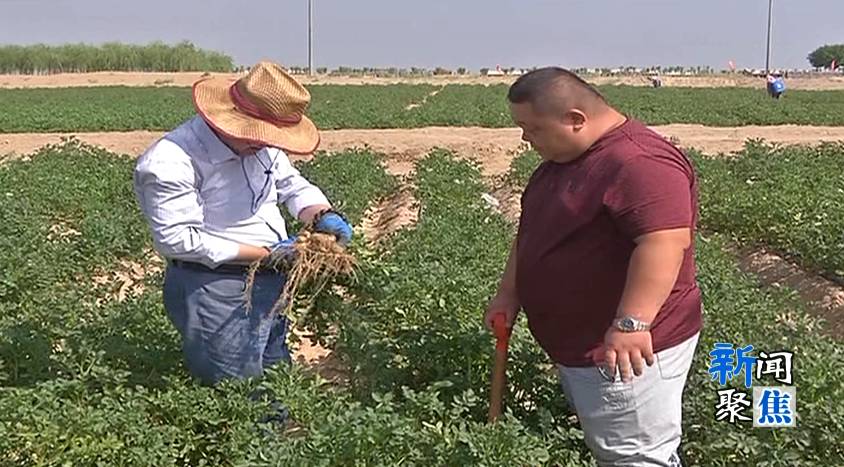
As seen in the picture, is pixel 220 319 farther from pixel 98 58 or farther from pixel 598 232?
pixel 98 58

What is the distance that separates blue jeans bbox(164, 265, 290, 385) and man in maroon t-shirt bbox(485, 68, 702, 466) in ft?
3.96

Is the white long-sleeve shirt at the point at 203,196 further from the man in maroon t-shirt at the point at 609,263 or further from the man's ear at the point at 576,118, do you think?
the man's ear at the point at 576,118

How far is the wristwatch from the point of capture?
8.51 ft

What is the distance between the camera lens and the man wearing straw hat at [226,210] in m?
3.39

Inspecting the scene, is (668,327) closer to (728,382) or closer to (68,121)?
(728,382)

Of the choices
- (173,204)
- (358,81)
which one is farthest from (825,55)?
(173,204)

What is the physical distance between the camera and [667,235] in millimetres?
2549

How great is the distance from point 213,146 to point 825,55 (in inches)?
4934

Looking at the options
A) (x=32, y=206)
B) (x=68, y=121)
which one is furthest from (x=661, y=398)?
(x=68, y=121)

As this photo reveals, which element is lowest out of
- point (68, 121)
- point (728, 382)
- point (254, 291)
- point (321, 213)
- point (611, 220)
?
point (68, 121)

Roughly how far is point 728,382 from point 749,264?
4751 mm

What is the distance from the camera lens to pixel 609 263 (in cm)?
275

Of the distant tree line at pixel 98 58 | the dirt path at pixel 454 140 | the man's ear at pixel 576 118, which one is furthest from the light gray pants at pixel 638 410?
the distant tree line at pixel 98 58

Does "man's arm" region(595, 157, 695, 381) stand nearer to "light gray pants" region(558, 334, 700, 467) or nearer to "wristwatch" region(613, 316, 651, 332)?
"wristwatch" region(613, 316, 651, 332)
